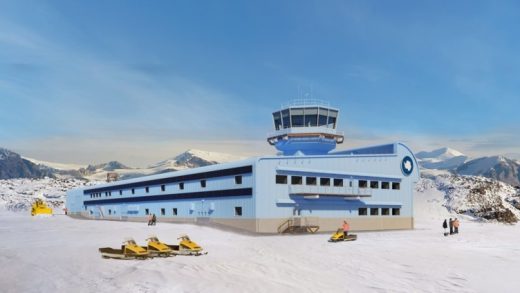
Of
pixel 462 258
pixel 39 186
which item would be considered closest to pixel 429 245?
pixel 462 258

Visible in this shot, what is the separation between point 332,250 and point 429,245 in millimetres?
8758

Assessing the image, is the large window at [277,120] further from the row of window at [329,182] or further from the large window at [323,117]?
the row of window at [329,182]

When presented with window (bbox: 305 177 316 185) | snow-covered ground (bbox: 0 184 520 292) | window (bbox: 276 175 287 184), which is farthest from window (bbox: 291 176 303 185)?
snow-covered ground (bbox: 0 184 520 292)

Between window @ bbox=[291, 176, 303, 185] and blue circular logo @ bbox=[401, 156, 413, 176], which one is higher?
blue circular logo @ bbox=[401, 156, 413, 176]

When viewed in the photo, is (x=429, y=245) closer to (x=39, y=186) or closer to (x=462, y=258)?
(x=462, y=258)

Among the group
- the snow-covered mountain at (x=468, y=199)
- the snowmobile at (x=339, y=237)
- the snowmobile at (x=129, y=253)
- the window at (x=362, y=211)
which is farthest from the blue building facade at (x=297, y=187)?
the snow-covered mountain at (x=468, y=199)

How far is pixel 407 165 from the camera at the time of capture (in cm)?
5416

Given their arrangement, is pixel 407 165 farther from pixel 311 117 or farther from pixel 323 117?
pixel 311 117

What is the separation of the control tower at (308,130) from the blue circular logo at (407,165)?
32.7 feet

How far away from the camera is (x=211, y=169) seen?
49.5 metres

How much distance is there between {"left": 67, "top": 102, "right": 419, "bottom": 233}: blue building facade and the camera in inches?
1711

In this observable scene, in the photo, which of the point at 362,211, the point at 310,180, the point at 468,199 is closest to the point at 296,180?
the point at 310,180

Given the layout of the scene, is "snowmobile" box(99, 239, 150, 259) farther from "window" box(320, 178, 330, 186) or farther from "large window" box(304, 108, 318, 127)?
"large window" box(304, 108, 318, 127)

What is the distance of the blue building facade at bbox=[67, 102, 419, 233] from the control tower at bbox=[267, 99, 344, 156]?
133mm
